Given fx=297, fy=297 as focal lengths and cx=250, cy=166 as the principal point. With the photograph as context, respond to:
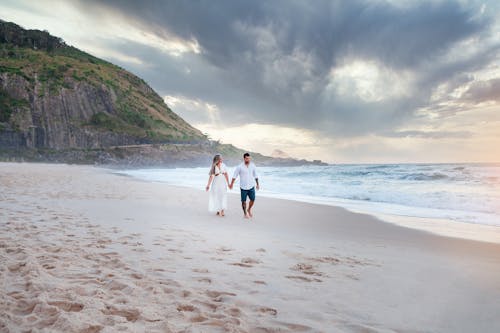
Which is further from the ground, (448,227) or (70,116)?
(70,116)

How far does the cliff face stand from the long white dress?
60954 millimetres

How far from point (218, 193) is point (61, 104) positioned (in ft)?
236

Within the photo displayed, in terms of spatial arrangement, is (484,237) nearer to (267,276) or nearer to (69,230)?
(267,276)

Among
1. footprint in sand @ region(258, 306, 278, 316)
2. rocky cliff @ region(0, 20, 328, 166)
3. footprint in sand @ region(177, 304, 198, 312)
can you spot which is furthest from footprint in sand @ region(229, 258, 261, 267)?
rocky cliff @ region(0, 20, 328, 166)

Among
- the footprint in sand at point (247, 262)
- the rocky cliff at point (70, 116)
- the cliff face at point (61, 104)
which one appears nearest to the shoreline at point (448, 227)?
the footprint in sand at point (247, 262)

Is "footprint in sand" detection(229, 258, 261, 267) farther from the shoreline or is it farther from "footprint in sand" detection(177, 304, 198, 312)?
the shoreline

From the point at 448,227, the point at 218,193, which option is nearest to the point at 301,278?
the point at 218,193

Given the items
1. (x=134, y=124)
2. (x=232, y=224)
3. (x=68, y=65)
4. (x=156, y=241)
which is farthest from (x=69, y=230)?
(x=68, y=65)

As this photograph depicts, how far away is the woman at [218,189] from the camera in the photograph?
9.08m

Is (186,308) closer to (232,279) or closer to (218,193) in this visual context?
(232,279)

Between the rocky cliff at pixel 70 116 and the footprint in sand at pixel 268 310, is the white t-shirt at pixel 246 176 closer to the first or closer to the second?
the footprint in sand at pixel 268 310

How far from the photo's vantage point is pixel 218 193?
9.11 m

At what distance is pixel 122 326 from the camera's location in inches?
88.7

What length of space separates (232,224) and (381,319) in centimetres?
518
